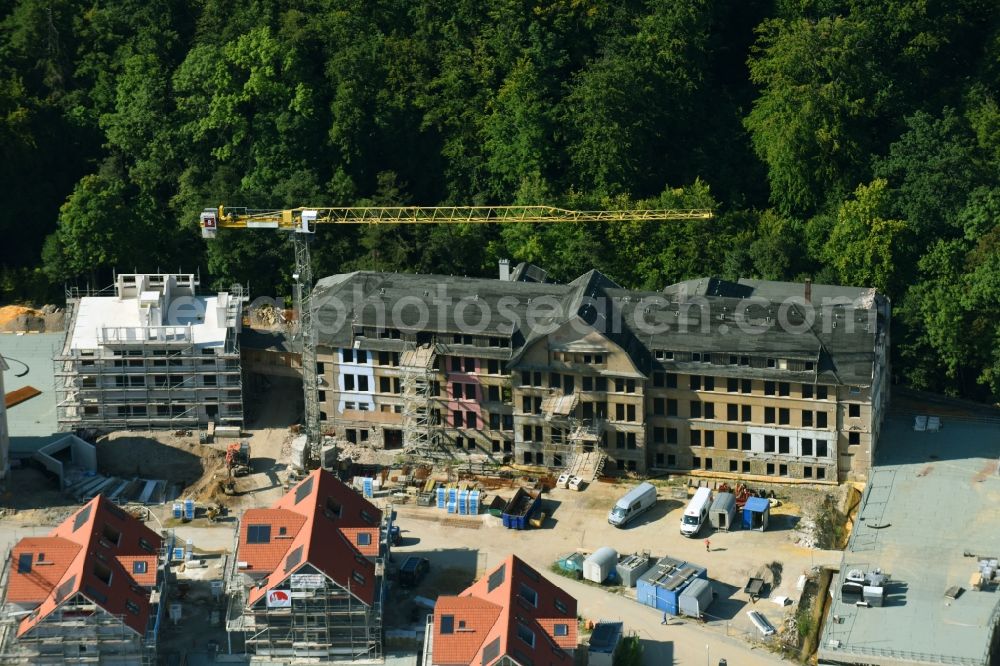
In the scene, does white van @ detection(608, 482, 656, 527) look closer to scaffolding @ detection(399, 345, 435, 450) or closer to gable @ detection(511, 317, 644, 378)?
gable @ detection(511, 317, 644, 378)

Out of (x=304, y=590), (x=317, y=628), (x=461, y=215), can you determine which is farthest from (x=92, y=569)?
(x=461, y=215)

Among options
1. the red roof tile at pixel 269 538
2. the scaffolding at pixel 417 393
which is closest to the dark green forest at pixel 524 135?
the scaffolding at pixel 417 393

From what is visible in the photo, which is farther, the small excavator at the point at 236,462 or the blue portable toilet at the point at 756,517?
the small excavator at the point at 236,462

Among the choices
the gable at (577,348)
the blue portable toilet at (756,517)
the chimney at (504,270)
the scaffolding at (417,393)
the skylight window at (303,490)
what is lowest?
the blue portable toilet at (756,517)

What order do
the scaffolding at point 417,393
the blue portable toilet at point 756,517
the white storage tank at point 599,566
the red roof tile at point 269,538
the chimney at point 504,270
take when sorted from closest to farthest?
1. the red roof tile at point 269,538
2. the white storage tank at point 599,566
3. the blue portable toilet at point 756,517
4. the scaffolding at point 417,393
5. the chimney at point 504,270

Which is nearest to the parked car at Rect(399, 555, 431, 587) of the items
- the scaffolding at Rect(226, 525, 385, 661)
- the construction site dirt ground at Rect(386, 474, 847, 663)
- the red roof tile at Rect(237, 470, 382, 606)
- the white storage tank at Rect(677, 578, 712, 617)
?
the construction site dirt ground at Rect(386, 474, 847, 663)

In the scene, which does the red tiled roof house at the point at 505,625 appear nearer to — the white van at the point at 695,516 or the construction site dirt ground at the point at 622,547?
the construction site dirt ground at the point at 622,547

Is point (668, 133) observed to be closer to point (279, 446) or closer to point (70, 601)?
point (279, 446)

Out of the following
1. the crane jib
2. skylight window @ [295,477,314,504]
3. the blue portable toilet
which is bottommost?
the blue portable toilet
